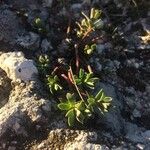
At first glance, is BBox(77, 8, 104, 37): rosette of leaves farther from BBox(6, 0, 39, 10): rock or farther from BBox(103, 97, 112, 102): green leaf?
BBox(103, 97, 112, 102): green leaf

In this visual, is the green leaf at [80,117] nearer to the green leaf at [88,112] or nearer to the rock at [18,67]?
the green leaf at [88,112]

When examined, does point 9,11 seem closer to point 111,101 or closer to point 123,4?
point 123,4

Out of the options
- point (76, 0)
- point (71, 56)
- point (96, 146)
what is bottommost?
point (96, 146)

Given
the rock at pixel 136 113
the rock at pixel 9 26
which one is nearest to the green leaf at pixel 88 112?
the rock at pixel 136 113

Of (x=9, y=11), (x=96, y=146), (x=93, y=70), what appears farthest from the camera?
(x=9, y=11)

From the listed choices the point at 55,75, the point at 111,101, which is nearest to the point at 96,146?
the point at 111,101

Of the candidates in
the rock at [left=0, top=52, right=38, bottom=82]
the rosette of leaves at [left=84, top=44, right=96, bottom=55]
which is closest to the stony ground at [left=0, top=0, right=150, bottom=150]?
the rock at [left=0, top=52, right=38, bottom=82]

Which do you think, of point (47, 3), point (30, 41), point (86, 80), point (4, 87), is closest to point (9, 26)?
point (30, 41)
